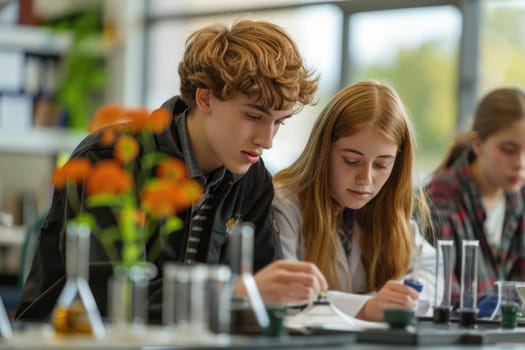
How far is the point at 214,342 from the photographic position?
1.36m

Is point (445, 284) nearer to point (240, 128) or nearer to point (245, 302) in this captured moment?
point (240, 128)

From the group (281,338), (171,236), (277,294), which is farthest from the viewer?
(171,236)

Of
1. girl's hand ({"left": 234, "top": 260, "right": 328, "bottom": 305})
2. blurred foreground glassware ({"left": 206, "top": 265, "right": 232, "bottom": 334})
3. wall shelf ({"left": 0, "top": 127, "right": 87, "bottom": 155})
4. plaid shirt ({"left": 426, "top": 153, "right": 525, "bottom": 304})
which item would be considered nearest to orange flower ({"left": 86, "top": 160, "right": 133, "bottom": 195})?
blurred foreground glassware ({"left": 206, "top": 265, "right": 232, "bottom": 334})

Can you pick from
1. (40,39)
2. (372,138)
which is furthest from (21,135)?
(372,138)

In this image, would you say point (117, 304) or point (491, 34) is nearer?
point (117, 304)

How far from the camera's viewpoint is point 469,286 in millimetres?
2047

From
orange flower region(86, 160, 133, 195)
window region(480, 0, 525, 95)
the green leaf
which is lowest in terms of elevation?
the green leaf

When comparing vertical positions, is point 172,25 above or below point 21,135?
above

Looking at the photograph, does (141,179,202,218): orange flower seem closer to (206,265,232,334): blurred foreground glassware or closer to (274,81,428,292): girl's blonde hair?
(206,265,232,334): blurred foreground glassware

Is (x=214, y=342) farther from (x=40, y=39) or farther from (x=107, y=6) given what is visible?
(x=107, y=6)

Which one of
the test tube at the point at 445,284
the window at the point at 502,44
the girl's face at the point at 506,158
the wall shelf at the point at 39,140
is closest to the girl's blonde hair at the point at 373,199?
the test tube at the point at 445,284

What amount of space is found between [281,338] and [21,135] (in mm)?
4934

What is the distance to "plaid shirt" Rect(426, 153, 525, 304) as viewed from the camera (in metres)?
3.34

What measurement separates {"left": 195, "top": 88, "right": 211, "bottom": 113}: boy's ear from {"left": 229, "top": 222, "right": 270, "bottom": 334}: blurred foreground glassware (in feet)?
2.54
